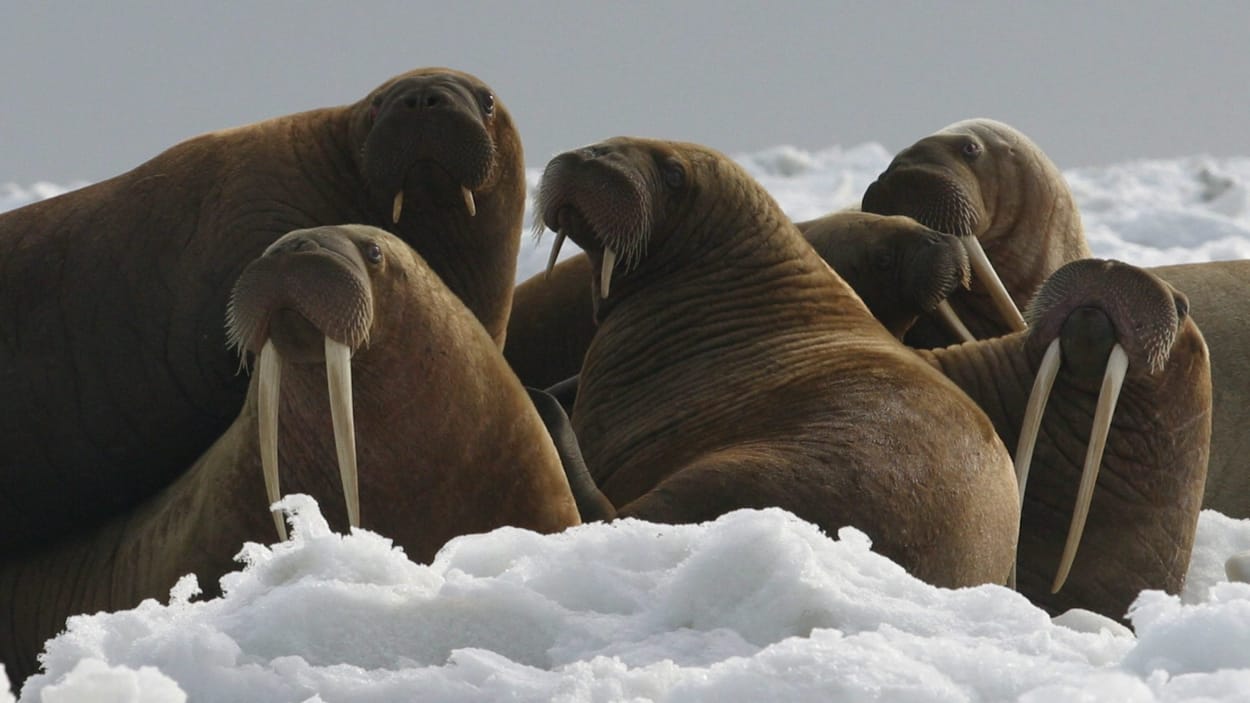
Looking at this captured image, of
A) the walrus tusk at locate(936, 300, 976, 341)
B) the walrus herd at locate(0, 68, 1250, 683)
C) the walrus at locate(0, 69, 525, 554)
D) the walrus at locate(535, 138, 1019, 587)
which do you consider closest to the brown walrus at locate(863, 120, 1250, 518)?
the walrus tusk at locate(936, 300, 976, 341)

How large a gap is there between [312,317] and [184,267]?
1.64 meters

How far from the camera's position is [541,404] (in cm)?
530

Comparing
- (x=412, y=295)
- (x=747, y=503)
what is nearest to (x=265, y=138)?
(x=412, y=295)

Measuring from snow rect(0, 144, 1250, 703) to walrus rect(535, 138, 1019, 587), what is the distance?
161 centimetres

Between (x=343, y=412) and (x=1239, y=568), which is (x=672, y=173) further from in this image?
(x=1239, y=568)

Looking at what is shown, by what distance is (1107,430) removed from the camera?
18.2 ft

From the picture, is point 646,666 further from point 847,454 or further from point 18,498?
point 18,498

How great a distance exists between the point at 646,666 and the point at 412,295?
2076mm

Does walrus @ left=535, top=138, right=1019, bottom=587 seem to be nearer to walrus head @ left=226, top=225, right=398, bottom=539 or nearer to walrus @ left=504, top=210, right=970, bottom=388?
walrus @ left=504, top=210, right=970, bottom=388

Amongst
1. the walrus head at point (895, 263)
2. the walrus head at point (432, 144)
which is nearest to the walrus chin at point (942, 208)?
the walrus head at point (895, 263)

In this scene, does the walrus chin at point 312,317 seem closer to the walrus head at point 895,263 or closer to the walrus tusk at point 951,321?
the walrus head at point 895,263

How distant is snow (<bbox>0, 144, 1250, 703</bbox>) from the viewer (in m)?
2.58

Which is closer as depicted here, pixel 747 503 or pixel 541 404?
pixel 747 503

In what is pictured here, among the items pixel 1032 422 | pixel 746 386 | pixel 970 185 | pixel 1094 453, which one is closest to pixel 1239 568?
pixel 1094 453
